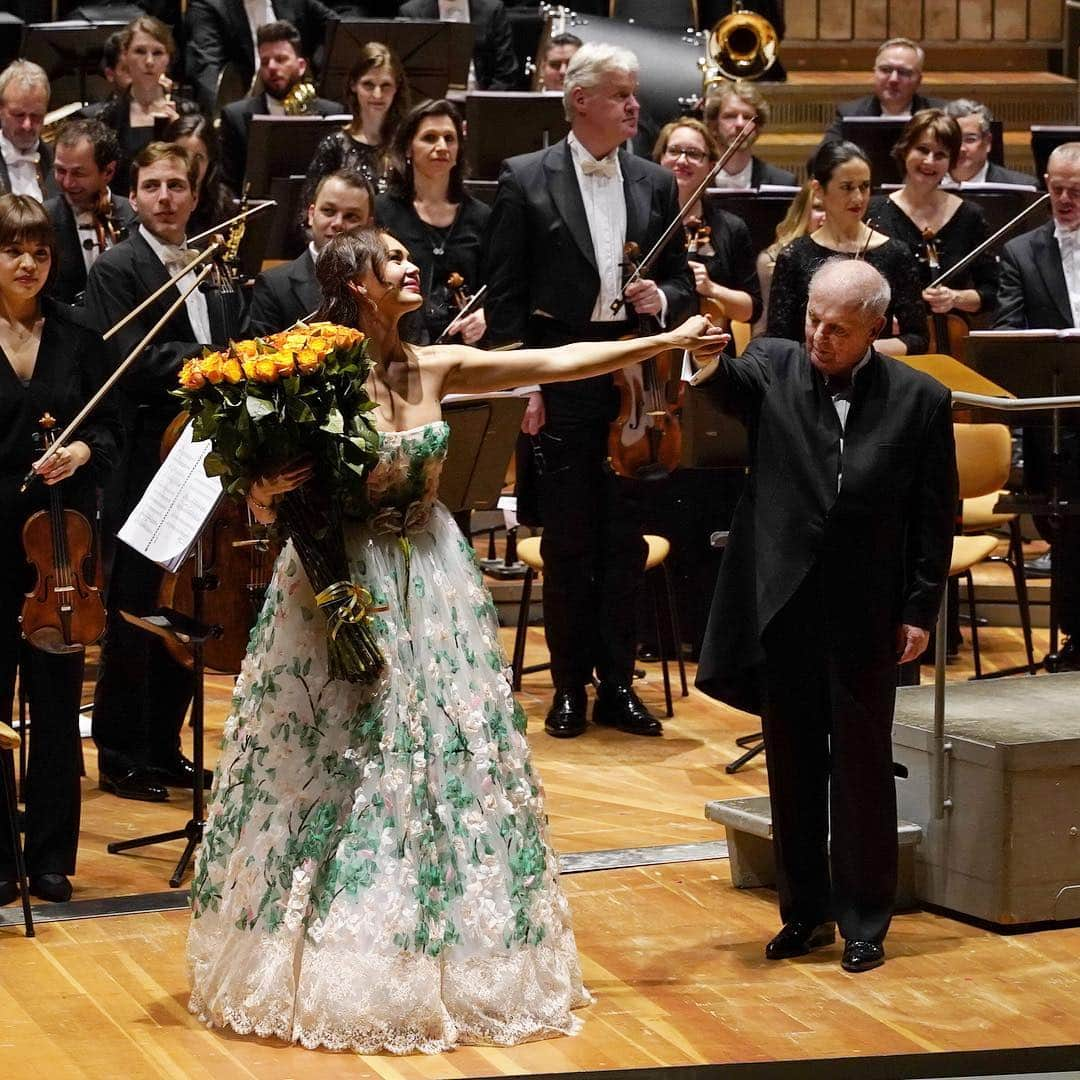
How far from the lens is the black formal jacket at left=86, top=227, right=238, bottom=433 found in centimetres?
478

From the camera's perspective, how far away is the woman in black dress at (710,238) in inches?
232

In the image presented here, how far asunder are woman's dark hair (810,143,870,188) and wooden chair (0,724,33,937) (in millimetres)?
2879

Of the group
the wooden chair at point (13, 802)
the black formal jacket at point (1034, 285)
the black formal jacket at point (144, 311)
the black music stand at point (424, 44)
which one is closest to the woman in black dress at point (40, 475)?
the wooden chair at point (13, 802)

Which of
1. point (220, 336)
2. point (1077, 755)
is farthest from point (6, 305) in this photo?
point (1077, 755)

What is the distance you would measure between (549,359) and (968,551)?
222 centimetres

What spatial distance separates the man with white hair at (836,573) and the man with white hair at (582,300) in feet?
5.07

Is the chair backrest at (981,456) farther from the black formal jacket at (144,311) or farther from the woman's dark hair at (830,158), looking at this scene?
the black formal jacket at (144,311)

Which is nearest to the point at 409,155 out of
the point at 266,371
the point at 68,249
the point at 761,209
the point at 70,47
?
the point at 68,249

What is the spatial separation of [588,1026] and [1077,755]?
1.22 meters

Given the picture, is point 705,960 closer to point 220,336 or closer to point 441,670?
point 441,670

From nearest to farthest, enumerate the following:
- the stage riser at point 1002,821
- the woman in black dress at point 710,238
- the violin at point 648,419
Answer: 1. the stage riser at point 1002,821
2. the violin at point 648,419
3. the woman in black dress at point 710,238

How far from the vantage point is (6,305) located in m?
4.25

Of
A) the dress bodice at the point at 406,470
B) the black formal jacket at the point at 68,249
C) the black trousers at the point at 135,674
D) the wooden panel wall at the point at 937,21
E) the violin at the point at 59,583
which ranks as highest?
the wooden panel wall at the point at 937,21

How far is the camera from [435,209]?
19.2ft
